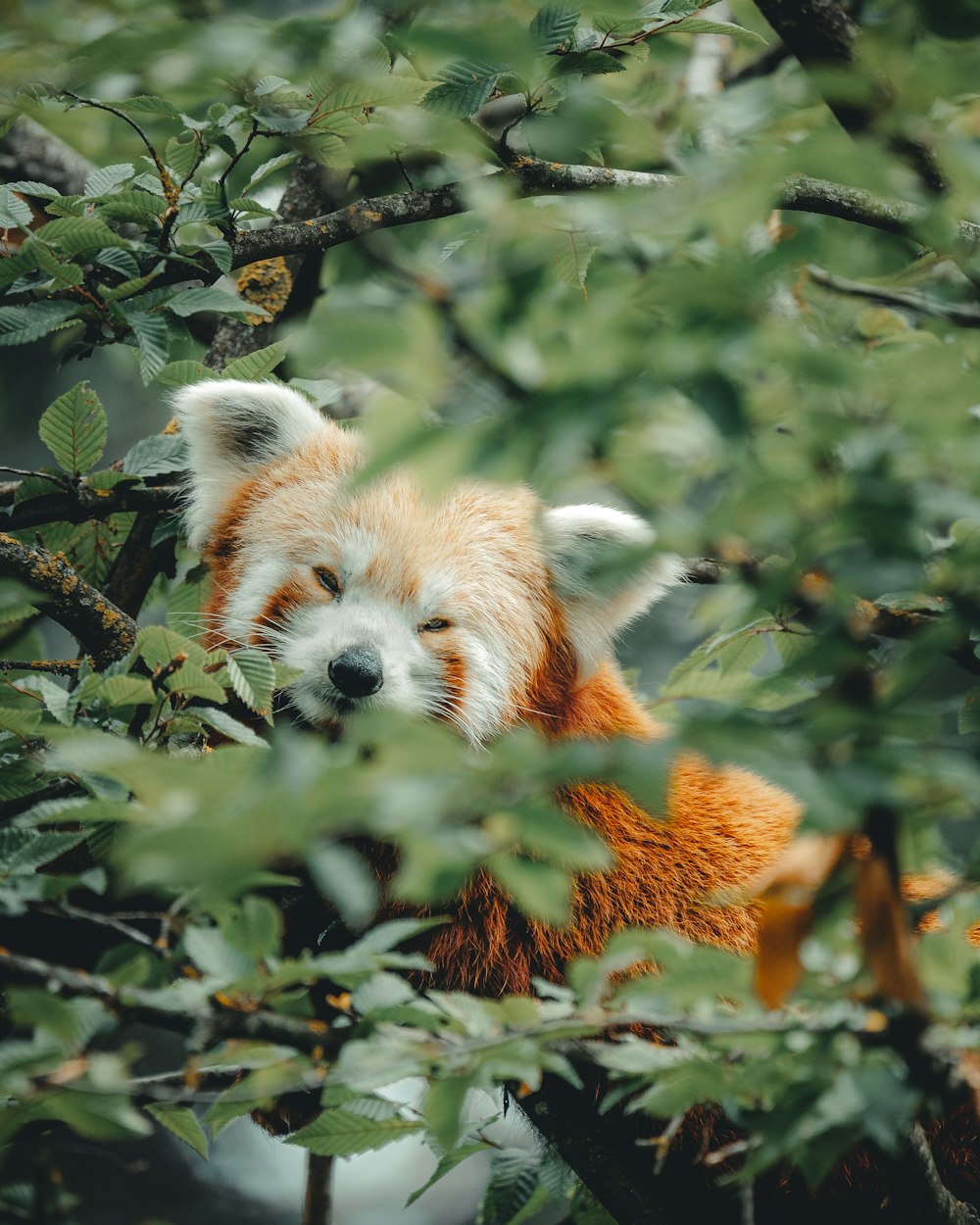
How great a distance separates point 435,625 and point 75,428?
92cm

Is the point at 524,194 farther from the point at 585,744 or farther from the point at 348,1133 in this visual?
the point at 348,1133

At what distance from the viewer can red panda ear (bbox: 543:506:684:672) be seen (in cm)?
277

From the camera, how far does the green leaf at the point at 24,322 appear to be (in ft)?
7.02

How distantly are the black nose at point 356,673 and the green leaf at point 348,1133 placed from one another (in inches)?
38.0

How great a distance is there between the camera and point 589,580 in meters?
2.82

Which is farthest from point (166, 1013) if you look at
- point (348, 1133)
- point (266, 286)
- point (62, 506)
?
point (266, 286)

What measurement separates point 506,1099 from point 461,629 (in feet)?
3.46

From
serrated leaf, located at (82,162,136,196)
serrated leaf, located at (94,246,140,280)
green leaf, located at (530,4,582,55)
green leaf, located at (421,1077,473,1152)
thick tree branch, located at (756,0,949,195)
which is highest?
thick tree branch, located at (756,0,949,195)

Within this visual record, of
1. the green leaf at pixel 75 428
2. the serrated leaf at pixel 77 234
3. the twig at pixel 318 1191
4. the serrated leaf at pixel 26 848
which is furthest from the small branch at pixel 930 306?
the twig at pixel 318 1191

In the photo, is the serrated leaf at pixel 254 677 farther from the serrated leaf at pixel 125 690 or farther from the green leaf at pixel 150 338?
the green leaf at pixel 150 338

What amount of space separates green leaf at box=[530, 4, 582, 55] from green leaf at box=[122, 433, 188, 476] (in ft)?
3.46

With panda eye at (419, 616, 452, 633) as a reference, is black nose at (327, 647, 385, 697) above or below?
above

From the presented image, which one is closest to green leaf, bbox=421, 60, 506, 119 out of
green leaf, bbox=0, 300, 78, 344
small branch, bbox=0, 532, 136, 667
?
green leaf, bbox=0, 300, 78, 344

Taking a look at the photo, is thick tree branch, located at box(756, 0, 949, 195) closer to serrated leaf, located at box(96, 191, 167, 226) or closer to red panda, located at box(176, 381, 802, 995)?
red panda, located at box(176, 381, 802, 995)
